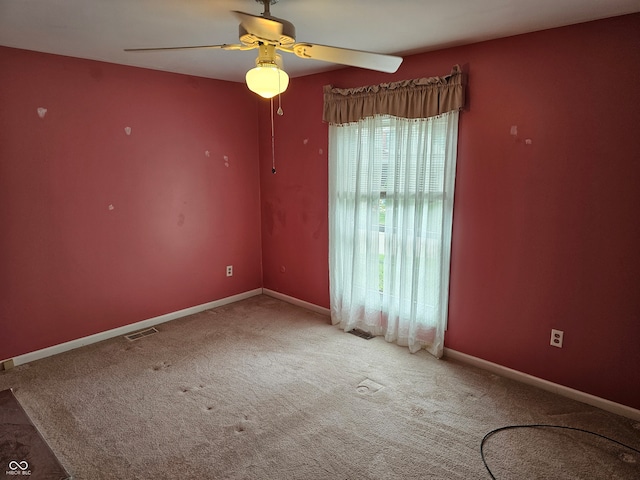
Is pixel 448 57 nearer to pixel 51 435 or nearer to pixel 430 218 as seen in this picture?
pixel 430 218

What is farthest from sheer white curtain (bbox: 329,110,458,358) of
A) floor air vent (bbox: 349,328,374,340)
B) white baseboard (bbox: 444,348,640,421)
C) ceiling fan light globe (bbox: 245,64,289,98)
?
ceiling fan light globe (bbox: 245,64,289,98)

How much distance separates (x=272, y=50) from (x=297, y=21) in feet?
1.73

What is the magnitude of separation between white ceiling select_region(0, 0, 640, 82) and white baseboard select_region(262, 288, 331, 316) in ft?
7.76

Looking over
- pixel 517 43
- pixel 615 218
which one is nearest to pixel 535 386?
pixel 615 218

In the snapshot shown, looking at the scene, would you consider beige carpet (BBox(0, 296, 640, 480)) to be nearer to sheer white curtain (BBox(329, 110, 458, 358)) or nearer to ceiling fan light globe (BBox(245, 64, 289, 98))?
sheer white curtain (BBox(329, 110, 458, 358))

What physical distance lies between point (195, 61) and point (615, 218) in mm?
3031

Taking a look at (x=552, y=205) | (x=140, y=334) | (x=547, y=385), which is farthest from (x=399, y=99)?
(x=140, y=334)

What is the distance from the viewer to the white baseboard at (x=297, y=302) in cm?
396

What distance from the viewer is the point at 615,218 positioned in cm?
226

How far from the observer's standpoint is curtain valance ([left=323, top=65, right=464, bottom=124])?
2721 millimetres

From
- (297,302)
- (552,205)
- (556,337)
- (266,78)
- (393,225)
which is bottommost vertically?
(297,302)

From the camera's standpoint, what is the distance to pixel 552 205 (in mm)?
2463

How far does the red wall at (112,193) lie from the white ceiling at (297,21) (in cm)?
41

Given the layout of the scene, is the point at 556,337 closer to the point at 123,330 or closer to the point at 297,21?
the point at 297,21
